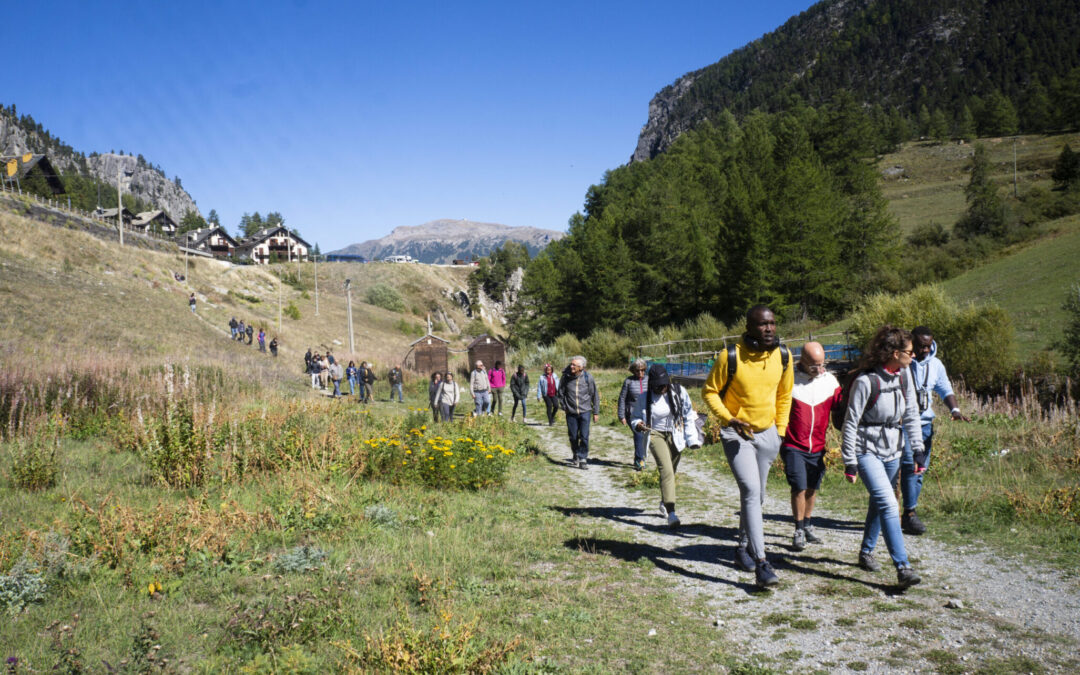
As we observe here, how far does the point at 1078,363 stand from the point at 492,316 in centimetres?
10188

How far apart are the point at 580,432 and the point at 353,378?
20.1m

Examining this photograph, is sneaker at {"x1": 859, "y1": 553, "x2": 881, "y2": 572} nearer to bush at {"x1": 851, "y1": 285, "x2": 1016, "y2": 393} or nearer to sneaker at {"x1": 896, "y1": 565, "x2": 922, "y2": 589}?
sneaker at {"x1": 896, "y1": 565, "x2": 922, "y2": 589}

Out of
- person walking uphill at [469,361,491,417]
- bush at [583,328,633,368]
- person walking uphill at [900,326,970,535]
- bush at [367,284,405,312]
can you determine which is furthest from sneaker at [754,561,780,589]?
bush at [367,284,405,312]

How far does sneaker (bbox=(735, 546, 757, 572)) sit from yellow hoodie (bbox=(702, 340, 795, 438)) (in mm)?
1231

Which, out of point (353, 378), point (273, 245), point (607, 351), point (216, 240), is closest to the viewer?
point (353, 378)

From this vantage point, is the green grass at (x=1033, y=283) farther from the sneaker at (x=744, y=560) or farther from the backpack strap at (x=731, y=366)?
the backpack strap at (x=731, y=366)

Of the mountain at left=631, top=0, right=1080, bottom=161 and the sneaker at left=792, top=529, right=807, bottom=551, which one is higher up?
the mountain at left=631, top=0, right=1080, bottom=161

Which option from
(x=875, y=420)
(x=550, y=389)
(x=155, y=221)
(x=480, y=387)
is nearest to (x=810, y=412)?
(x=875, y=420)

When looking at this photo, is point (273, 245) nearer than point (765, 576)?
No

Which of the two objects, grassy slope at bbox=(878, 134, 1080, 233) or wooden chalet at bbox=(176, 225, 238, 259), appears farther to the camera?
wooden chalet at bbox=(176, 225, 238, 259)

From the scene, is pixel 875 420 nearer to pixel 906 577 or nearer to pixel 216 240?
pixel 906 577

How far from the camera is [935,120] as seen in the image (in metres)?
106

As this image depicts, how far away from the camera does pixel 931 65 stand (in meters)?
149

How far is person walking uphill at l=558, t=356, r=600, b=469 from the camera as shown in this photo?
10.5 m
